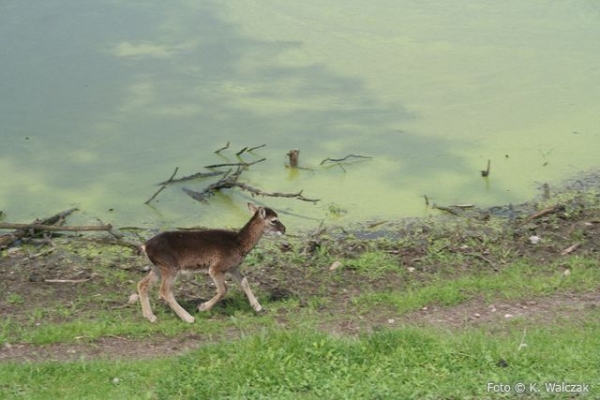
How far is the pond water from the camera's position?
35.7ft

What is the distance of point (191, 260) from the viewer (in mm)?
8500

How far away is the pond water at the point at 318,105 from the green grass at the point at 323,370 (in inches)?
132

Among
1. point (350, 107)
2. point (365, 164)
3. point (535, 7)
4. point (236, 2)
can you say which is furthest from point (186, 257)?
point (535, 7)

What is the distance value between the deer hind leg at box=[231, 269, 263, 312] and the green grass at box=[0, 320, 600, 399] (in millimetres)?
1376

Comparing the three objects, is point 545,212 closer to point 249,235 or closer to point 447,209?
point 447,209

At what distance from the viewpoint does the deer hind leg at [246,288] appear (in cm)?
857

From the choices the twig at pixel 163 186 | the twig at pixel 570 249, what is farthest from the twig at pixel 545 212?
the twig at pixel 163 186

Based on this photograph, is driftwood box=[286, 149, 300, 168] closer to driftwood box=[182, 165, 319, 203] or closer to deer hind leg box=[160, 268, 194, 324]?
driftwood box=[182, 165, 319, 203]

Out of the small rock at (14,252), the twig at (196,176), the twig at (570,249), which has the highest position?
the twig at (196,176)

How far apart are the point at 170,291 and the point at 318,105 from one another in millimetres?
4751

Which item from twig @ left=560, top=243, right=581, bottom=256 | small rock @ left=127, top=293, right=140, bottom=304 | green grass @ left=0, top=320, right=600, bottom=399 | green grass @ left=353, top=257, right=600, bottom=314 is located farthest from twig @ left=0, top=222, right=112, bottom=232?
twig @ left=560, top=243, right=581, bottom=256

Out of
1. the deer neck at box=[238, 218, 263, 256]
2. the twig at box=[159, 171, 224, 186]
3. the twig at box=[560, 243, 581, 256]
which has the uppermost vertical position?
the deer neck at box=[238, 218, 263, 256]

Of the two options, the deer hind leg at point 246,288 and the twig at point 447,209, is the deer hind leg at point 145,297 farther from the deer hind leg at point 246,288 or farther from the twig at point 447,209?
the twig at point 447,209

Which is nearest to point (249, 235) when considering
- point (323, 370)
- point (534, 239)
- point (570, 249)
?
point (323, 370)
